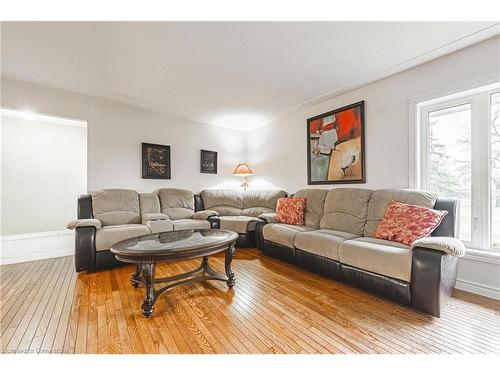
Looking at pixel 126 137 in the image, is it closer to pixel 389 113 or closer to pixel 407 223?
pixel 389 113

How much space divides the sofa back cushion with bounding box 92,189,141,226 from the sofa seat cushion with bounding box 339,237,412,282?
10.3 ft

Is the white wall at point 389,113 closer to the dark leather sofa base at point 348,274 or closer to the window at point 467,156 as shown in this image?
the window at point 467,156

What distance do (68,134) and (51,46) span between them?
3.53m

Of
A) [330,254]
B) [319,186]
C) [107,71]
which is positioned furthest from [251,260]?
[107,71]

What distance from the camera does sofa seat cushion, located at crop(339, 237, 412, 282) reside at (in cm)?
189

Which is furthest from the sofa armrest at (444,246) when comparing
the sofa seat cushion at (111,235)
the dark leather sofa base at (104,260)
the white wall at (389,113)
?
the dark leather sofa base at (104,260)

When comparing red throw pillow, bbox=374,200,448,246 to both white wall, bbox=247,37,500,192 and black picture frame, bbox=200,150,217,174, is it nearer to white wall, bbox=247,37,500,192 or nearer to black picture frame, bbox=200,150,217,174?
white wall, bbox=247,37,500,192

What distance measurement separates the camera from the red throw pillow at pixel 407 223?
2119mm

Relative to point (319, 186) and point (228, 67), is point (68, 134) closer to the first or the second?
point (228, 67)

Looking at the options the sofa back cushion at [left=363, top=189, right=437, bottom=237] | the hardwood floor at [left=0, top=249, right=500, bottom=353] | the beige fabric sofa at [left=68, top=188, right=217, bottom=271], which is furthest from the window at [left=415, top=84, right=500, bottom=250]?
the beige fabric sofa at [left=68, top=188, right=217, bottom=271]

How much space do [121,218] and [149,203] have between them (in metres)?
0.50

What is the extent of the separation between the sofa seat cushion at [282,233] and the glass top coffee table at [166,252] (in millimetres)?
850

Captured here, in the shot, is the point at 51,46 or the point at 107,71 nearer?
the point at 51,46

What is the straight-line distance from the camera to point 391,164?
9.55ft
